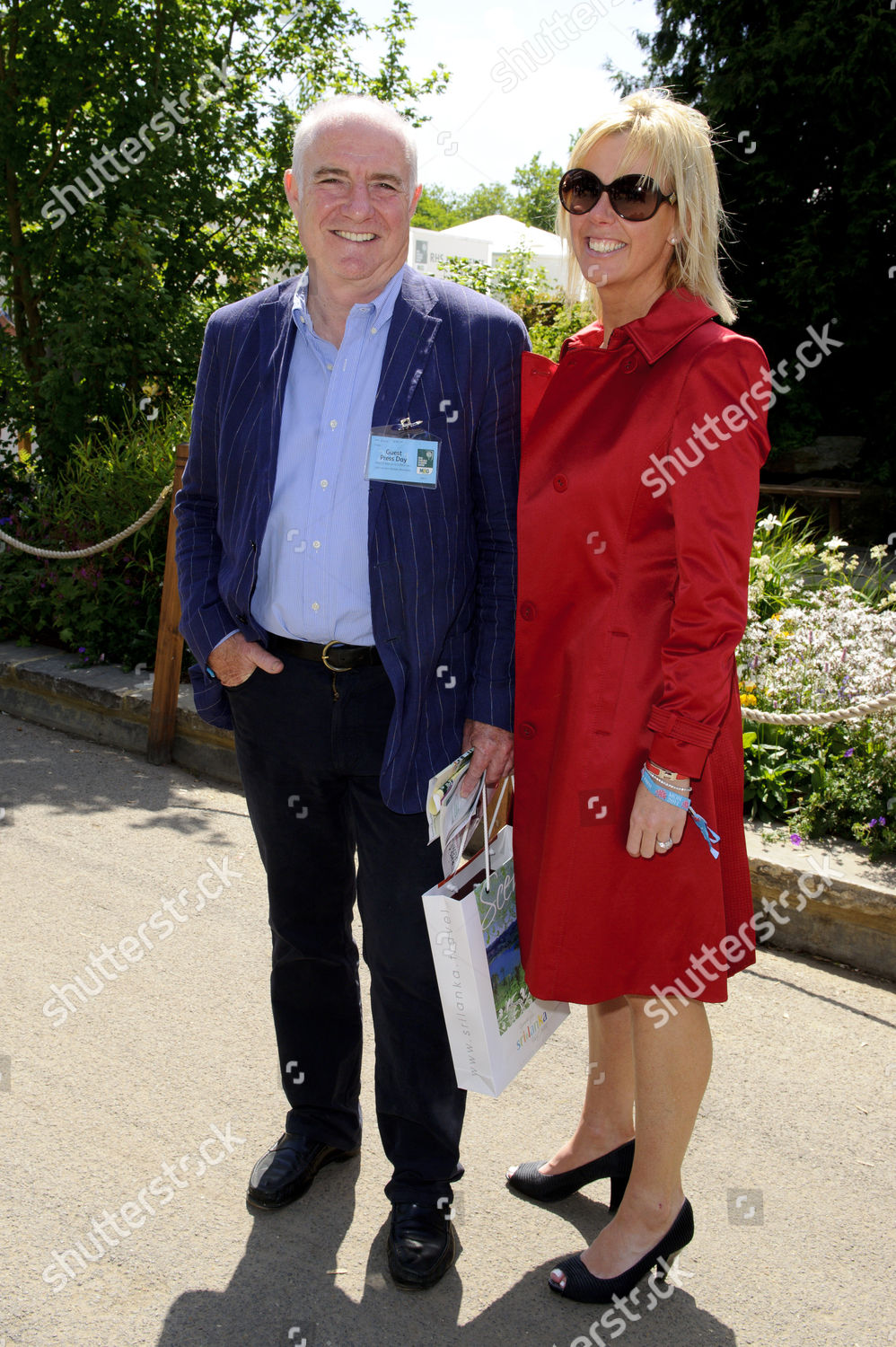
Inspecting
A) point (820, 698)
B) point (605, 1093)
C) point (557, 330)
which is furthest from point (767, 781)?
point (557, 330)

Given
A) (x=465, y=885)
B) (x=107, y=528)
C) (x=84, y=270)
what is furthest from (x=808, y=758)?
(x=84, y=270)

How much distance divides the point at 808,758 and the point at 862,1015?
126 centimetres

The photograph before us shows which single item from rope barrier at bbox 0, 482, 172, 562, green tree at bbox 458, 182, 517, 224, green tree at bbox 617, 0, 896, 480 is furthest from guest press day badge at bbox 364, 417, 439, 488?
green tree at bbox 458, 182, 517, 224

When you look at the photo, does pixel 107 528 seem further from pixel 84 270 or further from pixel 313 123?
pixel 313 123

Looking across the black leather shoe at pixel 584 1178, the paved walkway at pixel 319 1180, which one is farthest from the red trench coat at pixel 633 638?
the paved walkway at pixel 319 1180

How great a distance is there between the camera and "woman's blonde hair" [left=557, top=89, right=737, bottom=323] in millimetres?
2043

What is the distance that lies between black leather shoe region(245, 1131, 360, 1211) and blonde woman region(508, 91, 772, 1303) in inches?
25.2

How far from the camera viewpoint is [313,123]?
7.57 ft

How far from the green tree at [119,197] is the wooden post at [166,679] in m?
2.71

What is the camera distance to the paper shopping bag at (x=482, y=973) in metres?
2.10

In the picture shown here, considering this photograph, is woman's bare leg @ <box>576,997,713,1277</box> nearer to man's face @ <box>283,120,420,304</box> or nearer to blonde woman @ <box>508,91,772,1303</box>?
blonde woman @ <box>508,91,772,1303</box>

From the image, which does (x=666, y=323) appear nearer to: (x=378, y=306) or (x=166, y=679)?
(x=378, y=306)

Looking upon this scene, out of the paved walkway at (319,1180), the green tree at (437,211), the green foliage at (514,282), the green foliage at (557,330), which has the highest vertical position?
the green tree at (437,211)

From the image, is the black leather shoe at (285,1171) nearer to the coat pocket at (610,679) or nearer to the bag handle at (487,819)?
the bag handle at (487,819)
